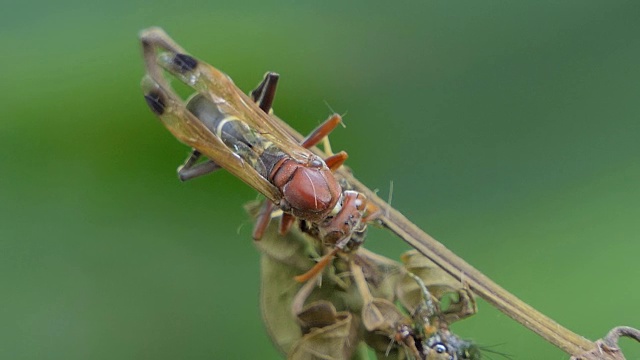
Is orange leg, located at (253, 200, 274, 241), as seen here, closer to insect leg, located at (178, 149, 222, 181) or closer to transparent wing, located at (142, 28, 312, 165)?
transparent wing, located at (142, 28, 312, 165)

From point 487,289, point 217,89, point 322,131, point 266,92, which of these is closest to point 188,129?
point 217,89

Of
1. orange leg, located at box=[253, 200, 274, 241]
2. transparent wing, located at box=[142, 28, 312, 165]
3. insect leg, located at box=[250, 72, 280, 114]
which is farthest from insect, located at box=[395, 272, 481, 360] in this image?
insect leg, located at box=[250, 72, 280, 114]

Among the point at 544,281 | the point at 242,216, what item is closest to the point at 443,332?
the point at 544,281

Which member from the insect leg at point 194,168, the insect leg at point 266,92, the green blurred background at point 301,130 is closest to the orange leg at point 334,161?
the insect leg at point 266,92

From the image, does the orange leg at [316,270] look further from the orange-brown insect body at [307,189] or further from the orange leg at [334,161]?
the orange leg at [334,161]

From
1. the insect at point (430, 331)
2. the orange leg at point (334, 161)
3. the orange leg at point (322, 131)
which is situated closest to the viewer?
the insect at point (430, 331)

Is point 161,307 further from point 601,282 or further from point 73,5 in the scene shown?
point 601,282

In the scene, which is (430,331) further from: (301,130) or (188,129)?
(301,130)
